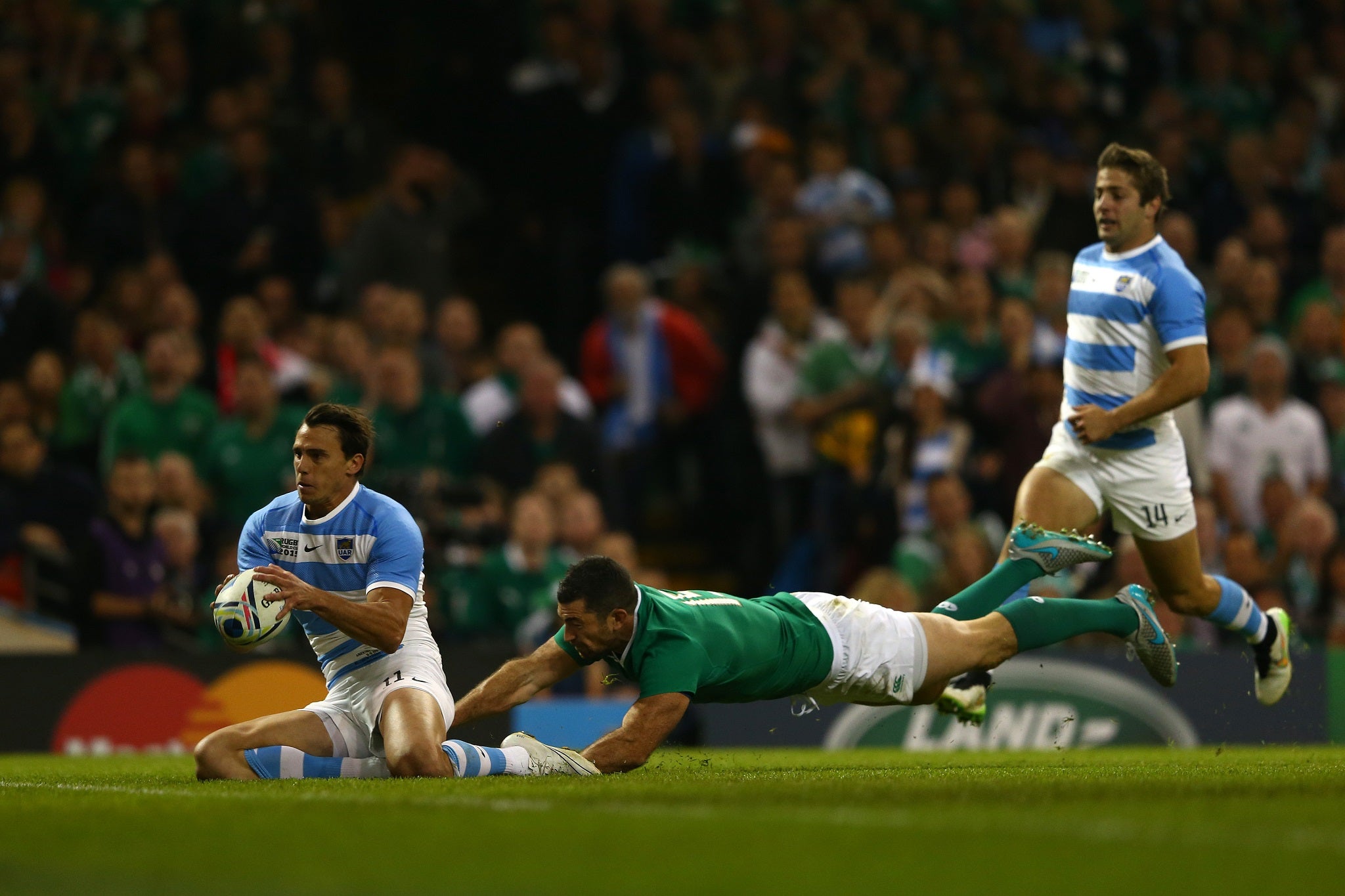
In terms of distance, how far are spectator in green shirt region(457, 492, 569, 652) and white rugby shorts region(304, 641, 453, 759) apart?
14.1 ft

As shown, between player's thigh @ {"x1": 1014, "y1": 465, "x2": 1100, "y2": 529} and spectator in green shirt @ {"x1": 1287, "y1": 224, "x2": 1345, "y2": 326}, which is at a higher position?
spectator in green shirt @ {"x1": 1287, "y1": 224, "x2": 1345, "y2": 326}

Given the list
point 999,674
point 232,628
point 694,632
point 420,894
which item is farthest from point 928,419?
point 420,894

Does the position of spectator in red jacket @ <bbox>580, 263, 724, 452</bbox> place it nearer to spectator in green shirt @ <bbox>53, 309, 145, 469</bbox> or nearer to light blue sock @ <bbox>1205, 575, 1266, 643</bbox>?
spectator in green shirt @ <bbox>53, 309, 145, 469</bbox>

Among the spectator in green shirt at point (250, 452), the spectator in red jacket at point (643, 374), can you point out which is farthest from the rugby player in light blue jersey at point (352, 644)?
the spectator in red jacket at point (643, 374)

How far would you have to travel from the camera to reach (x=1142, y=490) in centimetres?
880

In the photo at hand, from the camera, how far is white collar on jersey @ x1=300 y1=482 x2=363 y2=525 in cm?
793

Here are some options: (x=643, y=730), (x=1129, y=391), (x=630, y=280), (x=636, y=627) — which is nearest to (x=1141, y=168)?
(x=1129, y=391)

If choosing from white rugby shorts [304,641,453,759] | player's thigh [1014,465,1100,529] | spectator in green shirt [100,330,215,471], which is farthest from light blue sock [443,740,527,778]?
spectator in green shirt [100,330,215,471]

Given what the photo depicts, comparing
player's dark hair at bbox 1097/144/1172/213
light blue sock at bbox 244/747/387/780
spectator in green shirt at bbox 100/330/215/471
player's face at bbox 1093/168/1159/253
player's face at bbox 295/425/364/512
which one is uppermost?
player's dark hair at bbox 1097/144/1172/213

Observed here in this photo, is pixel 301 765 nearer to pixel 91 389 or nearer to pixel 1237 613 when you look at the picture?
pixel 1237 613

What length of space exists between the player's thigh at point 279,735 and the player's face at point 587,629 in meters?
1.30

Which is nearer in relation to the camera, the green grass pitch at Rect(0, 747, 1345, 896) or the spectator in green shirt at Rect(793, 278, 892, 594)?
the green grass pitch at Rect(0, 747, 1345, 896)

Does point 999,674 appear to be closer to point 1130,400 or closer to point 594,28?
point 1130,400

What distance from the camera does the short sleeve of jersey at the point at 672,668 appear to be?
7430 mm
